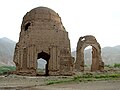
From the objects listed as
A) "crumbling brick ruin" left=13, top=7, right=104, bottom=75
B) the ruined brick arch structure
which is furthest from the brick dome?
the ruined brick arch structure

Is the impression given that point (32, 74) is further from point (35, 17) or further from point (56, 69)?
point (35, 17)

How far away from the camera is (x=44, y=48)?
117 feet

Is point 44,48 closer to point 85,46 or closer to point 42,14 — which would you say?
point 42,14

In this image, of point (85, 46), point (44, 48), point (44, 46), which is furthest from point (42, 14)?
point (85, 46)

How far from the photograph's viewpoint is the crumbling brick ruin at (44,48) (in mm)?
35344

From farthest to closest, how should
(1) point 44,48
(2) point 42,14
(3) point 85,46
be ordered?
(3) point 85,46
(2) point 42,14
(1) point 44,48

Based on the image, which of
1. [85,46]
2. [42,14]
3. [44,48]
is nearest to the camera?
[44,48]

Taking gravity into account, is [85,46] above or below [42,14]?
below

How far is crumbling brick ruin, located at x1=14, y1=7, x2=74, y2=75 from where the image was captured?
35.3m

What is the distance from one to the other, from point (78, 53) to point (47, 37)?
1300 cm

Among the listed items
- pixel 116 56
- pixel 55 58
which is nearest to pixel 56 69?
pixel 55 58

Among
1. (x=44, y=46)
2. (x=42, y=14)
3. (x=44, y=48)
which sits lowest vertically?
(x=44, y=48)

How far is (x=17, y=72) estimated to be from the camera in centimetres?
3578

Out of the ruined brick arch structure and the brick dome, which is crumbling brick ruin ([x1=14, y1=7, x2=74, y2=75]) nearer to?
the brick dome
